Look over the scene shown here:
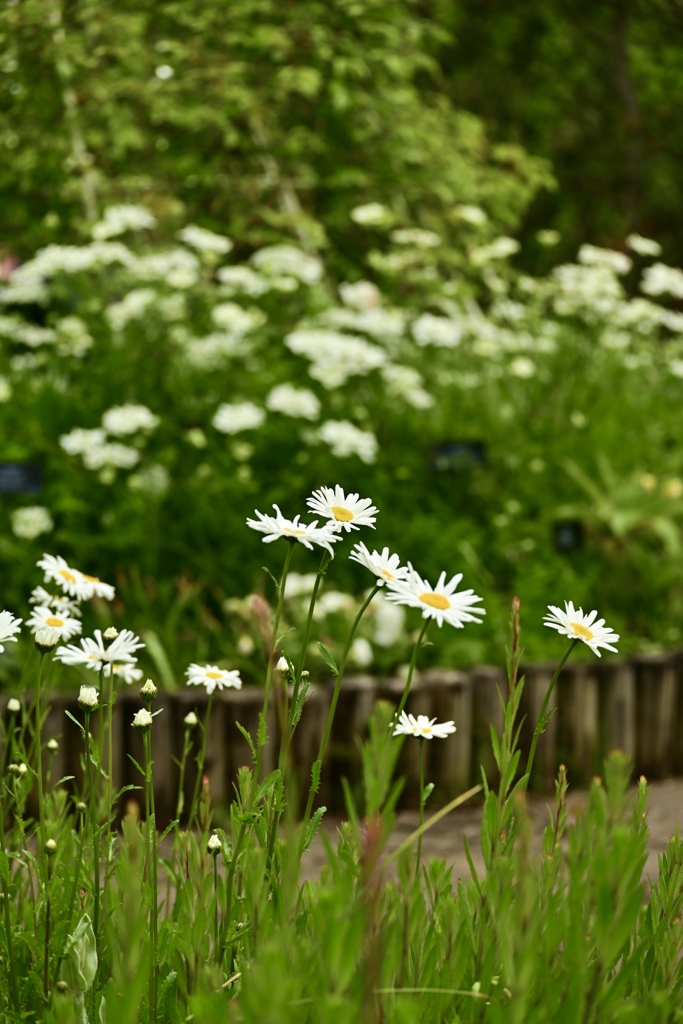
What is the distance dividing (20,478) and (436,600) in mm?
2514

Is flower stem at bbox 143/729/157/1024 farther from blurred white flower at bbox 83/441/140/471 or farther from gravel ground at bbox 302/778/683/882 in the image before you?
blurred white flower at bbox 83/441/140/471

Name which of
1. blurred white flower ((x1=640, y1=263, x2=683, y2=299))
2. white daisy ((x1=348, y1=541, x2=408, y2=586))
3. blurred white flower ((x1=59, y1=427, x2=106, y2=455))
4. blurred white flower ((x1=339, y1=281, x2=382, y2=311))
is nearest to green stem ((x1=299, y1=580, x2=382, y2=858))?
white daisy ((x1=348, y1=541, x2=408, y2=586))

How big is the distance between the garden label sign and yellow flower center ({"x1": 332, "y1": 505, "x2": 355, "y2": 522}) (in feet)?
7.89

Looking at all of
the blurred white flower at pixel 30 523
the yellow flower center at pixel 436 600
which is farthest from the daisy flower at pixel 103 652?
the blurred white flower at pixel 30 523

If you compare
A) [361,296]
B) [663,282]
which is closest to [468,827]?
[361,296]

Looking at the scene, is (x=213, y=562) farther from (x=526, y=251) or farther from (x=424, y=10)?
(x=526, y=251)

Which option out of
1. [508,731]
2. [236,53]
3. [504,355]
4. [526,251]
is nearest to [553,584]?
[504,355]

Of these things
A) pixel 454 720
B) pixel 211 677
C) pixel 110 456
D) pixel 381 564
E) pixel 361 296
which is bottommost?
pixel 454 720

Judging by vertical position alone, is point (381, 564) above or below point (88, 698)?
above

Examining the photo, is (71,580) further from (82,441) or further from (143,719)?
(82,441)

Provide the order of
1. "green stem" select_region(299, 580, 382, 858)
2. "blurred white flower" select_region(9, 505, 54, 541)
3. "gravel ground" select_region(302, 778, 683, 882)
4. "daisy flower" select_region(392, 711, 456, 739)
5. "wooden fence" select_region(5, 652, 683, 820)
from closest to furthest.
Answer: "green stem" select_region(299, 580, 382, 858)
"daisy flower" select_region(392, 711, 456, 739)
"gravel ground" select_region(302, 778, 683, 882)
"wooden fence" select_region(5, 652, 683, 820)
"blurred white flower" select_region(9, 505, 54, 541)

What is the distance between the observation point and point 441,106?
588 cm

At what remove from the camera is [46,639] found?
3.26 ft

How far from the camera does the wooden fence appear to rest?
2709 millimetres
